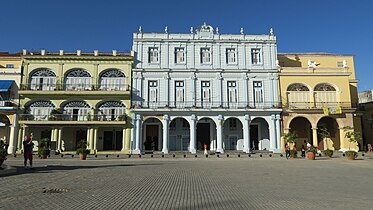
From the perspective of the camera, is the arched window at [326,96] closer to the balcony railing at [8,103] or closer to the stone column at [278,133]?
the stone column at [278,133]

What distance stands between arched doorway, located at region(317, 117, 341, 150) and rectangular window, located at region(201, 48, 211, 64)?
53.0ft

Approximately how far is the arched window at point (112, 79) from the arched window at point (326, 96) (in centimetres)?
2364

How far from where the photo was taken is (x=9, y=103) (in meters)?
30.2

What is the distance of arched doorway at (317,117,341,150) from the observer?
3238 cm

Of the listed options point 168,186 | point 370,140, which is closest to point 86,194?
point 168,186

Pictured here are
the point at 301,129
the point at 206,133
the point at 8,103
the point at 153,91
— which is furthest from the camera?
the point at 301,129

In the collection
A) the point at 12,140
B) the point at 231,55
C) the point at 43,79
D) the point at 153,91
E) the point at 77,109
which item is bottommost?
the point at 12,140

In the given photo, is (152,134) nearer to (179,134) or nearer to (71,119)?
(179,134)

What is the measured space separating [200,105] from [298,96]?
39.7 ft

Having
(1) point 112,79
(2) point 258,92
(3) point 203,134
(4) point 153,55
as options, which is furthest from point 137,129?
(2) point 258,92

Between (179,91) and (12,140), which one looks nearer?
(12,140)

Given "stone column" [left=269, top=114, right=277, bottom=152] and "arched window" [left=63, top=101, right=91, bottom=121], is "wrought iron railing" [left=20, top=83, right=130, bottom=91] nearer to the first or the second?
"arched window" [left=63, top=101, right=91, bottom=121]

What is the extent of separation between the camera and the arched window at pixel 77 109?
1206 inches

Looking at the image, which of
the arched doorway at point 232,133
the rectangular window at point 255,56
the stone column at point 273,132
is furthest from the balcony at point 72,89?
the stone column at point 273,132
